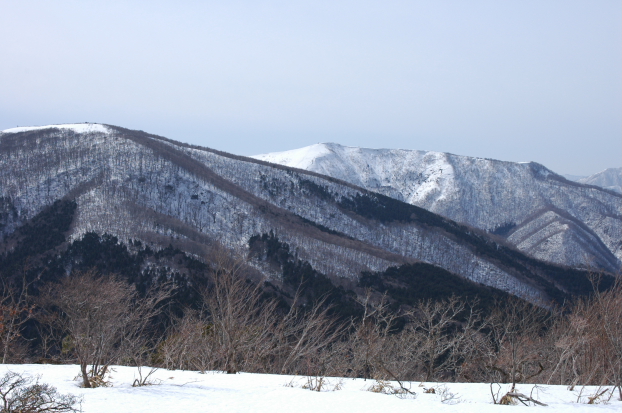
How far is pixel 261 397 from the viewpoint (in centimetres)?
1207

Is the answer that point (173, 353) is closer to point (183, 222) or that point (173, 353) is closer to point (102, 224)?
point (102, 224)

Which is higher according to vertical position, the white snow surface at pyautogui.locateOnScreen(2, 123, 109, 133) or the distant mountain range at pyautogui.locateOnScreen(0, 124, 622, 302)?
the white snow surface at pyautogui.locateOnScreen(2, 123, 109, 133)

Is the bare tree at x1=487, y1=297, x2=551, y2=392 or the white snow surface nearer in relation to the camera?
the bare tree at x1=487, y1=297, x2=551, y2=392

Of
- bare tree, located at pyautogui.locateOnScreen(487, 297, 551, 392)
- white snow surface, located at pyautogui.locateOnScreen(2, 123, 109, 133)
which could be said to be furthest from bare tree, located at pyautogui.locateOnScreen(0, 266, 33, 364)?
white snow surface, located at pyautogui.locateOnScreen(2, 123, 109, 133)

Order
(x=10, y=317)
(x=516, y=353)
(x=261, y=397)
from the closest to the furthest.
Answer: (x=261, y=397), (x=516, y=353), (x=10, y=317)

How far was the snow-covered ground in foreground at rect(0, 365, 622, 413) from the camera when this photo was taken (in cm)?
1087

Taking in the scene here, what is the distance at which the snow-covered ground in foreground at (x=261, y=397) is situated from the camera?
10867 millimetres

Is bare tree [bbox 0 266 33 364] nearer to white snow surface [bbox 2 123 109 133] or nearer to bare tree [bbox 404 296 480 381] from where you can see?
bare tree [bbox 404 296 480 381]

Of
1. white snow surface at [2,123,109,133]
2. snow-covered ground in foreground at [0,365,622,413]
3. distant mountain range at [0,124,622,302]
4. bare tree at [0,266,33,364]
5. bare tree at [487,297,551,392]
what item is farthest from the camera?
white snow surface at [2,123,109,133]

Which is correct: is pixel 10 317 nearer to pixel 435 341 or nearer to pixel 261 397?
pixel 261 397

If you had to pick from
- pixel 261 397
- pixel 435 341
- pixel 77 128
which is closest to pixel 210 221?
pixel 77 128

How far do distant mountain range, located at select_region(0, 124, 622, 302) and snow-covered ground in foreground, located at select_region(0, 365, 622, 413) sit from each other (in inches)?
1902

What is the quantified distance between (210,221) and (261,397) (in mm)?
100392

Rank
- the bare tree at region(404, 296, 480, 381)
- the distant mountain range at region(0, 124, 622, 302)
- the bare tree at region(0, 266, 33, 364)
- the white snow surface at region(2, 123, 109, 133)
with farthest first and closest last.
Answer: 1. the white snow surface at region(2, 123, 109, 133)
2. the distant mountain range at region(0, 124, 622, 302)
3. the bare tree at region(404, 296, 480, 381)
4. the bare tree at region(0, 266, 33, 364)
